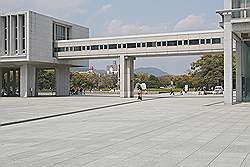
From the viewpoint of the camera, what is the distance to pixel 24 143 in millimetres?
11992

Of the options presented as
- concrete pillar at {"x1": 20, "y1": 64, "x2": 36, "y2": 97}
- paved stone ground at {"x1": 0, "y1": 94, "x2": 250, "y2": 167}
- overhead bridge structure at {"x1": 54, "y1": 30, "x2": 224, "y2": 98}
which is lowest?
paved stone ground at {"x1": 0, "y1": 94, "x2": 250, "y2": 167}

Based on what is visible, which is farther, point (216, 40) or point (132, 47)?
point (132, 47)

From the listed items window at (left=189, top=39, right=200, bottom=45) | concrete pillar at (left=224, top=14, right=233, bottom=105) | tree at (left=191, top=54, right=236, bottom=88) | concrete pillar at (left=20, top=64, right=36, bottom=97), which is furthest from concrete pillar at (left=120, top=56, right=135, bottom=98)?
tree at (left=191, top=54, right=236, bottom=88)

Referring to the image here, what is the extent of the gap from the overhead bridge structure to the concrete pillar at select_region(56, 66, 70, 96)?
6.33 metres

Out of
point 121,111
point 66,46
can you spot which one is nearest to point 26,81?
point 66,46

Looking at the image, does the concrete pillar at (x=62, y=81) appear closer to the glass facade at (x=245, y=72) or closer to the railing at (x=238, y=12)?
the glass facade at (x=245, y=72)

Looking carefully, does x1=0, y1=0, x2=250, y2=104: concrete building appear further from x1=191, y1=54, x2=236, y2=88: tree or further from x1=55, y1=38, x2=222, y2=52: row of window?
x1=191, y1=54, x2=236, y2=88: tree

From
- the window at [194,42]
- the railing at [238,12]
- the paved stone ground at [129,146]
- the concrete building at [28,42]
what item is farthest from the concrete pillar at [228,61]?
the concrete building at [28,42]

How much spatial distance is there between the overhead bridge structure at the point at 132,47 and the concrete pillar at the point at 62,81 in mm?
6329

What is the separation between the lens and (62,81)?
69312mm

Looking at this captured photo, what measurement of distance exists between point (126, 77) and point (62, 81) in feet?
56.1

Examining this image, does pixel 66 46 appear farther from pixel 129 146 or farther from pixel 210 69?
pixel 129 146

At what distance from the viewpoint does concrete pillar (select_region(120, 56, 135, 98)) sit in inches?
2218

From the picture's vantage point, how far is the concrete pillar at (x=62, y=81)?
68938 millimetres
